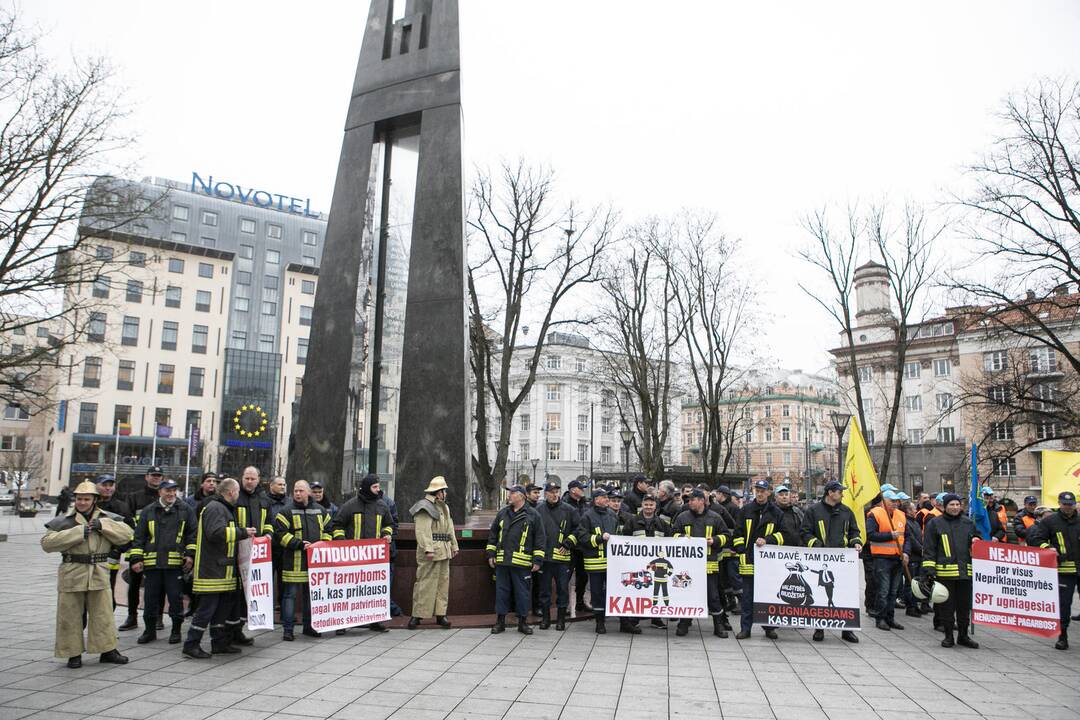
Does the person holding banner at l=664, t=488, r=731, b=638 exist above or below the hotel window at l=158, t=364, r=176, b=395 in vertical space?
below

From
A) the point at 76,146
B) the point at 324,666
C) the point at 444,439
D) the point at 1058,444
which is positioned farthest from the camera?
the point at 1058,444

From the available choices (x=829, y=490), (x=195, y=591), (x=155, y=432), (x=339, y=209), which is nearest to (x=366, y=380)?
(x=339, y=209)

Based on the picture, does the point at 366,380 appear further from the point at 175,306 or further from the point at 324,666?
the point at 175,306

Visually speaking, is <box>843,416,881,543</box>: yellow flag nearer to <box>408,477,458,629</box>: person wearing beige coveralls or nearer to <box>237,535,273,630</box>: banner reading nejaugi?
<box>408,477,458,629</box>: person wearing beige coveralls

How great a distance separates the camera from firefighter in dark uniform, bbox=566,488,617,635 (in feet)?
33.0

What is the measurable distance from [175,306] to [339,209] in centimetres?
6244

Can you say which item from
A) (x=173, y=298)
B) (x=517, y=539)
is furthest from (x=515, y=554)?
(x=173, y=298)

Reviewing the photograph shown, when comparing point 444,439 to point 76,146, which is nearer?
point 444,439

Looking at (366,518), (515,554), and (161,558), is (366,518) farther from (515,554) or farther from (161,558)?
(161,558)

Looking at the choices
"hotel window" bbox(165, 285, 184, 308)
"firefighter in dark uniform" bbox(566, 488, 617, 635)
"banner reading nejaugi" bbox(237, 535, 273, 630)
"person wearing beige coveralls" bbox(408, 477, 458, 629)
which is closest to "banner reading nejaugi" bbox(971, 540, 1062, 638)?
"firefighter in dark uniform" bbox(566, 488, 617, 635)

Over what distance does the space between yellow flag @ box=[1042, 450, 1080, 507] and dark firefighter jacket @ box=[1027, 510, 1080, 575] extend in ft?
15.7

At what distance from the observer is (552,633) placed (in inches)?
385

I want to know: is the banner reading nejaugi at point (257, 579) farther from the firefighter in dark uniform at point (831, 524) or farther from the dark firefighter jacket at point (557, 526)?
the firefighter in dark uniform at point (831, 524)

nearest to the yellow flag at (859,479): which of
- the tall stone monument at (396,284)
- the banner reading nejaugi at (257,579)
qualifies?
the tall stone monument at (396,284)
